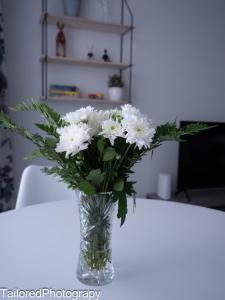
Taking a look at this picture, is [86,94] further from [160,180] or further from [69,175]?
[69,175]

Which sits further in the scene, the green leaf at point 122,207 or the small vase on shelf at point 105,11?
the small vase on shelf at point 105,11

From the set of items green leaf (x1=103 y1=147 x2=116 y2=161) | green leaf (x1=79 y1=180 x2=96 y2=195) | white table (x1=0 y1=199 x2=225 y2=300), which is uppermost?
green leaf (x1=103 y1=147 x2=116 y2=161)

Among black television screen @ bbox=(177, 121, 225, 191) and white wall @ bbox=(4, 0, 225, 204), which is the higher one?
white wall @ bbox=(4, 0, 225, 204)

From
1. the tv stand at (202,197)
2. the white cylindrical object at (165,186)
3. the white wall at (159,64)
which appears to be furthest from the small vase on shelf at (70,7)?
the tv stand at (202,197)

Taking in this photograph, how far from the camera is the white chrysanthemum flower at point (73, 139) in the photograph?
636 millimetres

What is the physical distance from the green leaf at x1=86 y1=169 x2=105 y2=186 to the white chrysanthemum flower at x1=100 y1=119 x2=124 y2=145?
80 mm

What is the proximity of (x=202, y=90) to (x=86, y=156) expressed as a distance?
274 centimetres

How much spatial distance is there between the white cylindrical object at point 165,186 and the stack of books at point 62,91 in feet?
3.93

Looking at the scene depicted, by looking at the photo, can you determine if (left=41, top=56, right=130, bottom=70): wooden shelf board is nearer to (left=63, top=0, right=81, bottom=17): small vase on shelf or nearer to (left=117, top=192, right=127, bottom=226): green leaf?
(left=63, top=0, right=81, bottom=17): small vase on shelf

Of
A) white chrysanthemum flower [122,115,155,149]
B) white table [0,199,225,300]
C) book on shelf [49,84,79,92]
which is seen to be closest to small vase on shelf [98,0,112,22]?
book on shelf [49,84,79,92]

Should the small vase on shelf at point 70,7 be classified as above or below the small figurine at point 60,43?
above

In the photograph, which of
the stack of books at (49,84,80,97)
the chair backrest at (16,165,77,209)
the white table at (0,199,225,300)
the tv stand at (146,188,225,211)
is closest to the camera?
the white table at (0,199,225,300)

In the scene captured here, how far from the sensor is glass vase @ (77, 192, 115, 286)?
732 millimetres

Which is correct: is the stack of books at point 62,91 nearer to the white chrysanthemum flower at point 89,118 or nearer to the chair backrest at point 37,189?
the chair backrest at point 37,189
